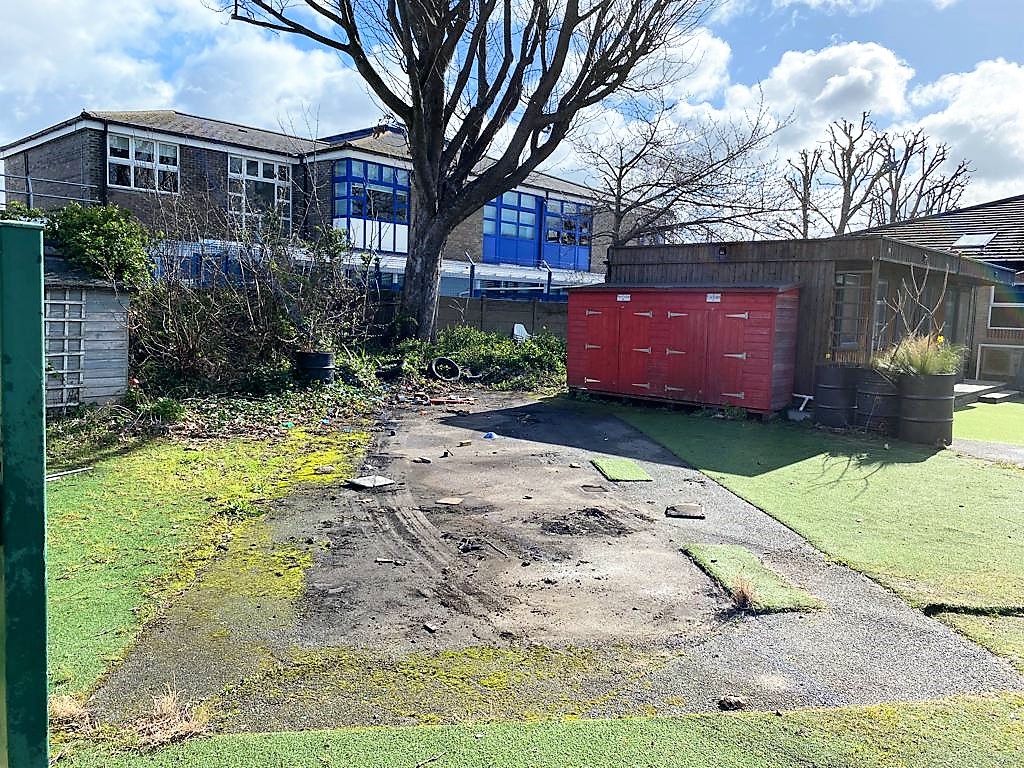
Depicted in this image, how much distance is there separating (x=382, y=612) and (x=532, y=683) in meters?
1.13

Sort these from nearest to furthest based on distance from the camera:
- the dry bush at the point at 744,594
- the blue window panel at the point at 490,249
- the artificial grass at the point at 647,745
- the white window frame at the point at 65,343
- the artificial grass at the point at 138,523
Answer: the artificial grass at the point at 647,745, the artificial grass at the point at 138,523, the dry bush at the point at 744,594, the white window frame at the point at 65,343, the blue window panel at the point at 490,249

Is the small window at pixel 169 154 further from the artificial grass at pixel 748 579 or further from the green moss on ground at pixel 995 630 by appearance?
the green moss on ground at pixel 995 630

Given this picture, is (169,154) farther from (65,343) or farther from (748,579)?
(748,579)

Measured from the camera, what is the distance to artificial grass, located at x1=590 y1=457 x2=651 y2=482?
25.9 ft

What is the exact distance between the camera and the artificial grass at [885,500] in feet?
16.7

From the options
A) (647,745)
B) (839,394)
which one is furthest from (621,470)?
(647,745)

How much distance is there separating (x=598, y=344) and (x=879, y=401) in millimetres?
4938

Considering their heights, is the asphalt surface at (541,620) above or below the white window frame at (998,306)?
below

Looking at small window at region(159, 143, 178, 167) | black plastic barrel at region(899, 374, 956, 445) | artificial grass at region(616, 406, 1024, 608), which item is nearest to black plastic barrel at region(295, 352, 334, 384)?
artificial grass at region(616, 406, 1024, 608)

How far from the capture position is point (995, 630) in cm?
419

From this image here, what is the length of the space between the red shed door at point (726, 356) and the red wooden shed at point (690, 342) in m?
0.02

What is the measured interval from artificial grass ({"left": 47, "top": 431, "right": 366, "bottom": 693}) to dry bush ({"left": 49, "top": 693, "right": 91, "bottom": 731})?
135 millimetres

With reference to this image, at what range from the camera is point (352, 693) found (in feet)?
10.9

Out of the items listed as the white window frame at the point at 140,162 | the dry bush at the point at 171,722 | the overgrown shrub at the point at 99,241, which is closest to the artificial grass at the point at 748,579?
the dry bush at the point at 171,722
